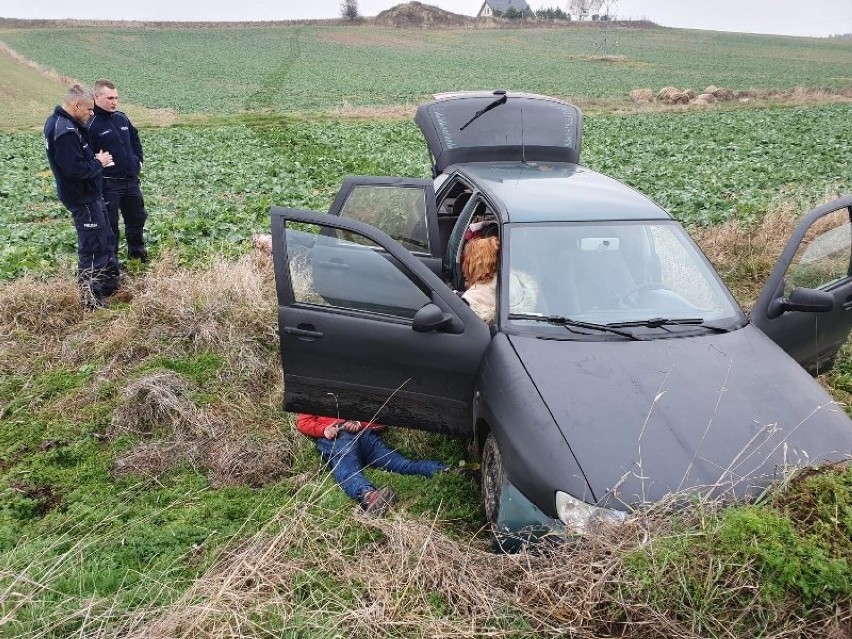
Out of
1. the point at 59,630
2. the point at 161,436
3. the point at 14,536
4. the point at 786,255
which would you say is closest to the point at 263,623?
the point at 59,630

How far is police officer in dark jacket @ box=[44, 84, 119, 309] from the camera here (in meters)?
6.00

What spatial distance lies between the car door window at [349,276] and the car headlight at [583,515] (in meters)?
1.45

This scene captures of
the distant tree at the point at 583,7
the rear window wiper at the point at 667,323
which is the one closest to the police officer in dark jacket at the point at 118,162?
the rear window wiper at the point at 667,323

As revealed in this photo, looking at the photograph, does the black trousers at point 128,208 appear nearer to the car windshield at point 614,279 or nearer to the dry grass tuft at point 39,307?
the dry grass tuft at point 39,307

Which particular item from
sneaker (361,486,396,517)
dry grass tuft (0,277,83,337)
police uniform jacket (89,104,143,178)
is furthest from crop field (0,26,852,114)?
sneaker (361,486,396,517)

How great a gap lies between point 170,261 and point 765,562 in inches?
254

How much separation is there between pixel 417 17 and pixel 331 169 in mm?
69605

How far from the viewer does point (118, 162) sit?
23.2 ft

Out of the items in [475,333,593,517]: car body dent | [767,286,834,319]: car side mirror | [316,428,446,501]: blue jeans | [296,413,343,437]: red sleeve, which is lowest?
[316,428,446,501]: blue jeans

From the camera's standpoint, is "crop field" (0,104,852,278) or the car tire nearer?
the car tire

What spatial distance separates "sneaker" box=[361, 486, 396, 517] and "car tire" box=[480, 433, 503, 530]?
52 centimetres

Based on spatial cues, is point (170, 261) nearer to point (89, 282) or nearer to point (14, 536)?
point (89, 282)

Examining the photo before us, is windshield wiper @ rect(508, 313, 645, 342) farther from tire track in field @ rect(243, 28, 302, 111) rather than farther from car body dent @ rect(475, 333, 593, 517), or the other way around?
tire track in field @ rect(243, 28, 302, 111)

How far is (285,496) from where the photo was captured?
3.80m
